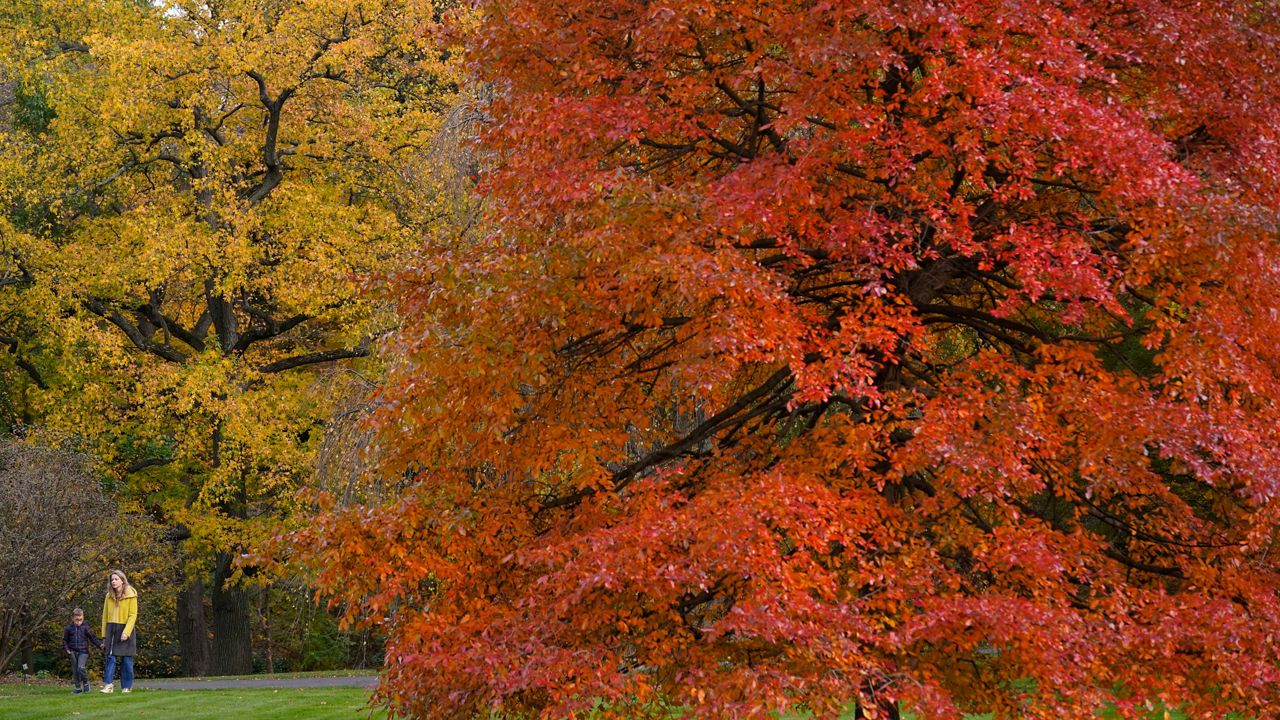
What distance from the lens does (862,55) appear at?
7.50 metres

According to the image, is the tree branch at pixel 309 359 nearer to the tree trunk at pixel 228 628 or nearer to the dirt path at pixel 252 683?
the tree trunk at pixel 228 628

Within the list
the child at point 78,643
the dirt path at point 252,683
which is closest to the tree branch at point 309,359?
the dirt path at point 252,683

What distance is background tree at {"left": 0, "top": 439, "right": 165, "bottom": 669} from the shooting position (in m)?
16.9

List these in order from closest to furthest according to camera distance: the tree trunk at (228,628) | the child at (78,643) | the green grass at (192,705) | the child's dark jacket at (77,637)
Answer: the green grass at (192,705), the child at (78,643), the child's dark jacket at (77,637), the tree trunk at (228,628)

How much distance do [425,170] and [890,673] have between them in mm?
11920

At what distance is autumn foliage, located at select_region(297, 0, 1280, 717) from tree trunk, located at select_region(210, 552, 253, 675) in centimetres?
1411

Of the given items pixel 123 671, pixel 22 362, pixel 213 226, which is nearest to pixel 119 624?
pixel 123 671

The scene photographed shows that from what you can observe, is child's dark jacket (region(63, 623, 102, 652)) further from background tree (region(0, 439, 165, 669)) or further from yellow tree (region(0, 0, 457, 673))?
yellow tree (region(0, 0, 457, 673))

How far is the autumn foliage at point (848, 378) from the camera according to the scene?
707 cm

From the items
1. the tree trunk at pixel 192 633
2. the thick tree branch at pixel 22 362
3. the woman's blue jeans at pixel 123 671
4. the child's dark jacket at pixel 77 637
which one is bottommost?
the tree trunk at pixel 192 633

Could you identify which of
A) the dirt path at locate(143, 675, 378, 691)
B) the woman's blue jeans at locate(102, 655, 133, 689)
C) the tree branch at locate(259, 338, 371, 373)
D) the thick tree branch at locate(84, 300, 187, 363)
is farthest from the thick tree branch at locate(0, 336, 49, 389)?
the woman's blue jeans at locate(102, 655, 133, 689)

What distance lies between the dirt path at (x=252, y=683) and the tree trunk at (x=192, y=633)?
510 centimetres

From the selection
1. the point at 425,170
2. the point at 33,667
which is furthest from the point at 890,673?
the point at 33,667

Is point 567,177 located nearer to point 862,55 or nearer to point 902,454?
point 862,55
